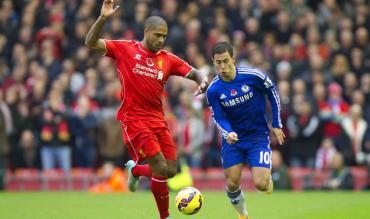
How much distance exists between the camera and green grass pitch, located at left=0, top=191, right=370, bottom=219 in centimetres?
1389

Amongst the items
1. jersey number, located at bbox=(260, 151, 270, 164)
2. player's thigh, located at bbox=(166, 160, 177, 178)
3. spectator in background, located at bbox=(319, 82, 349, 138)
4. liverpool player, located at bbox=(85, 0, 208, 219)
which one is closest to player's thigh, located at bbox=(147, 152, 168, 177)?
liverpool player, located at bbox=(85, 0, 208, 219)

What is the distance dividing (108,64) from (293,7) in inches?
209

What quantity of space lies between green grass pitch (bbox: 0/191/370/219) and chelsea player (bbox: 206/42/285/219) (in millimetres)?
1471

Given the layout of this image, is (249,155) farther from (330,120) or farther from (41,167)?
(41,167)

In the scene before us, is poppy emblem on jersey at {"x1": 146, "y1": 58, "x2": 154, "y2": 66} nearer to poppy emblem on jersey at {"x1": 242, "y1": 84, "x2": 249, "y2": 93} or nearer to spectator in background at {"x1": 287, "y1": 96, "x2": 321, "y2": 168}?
poppy emblem on jersey at {"x1": 242, "y1": 84, "x2": 249, "y2": 93}

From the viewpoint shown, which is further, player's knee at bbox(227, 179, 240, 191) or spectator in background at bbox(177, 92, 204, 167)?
spectator in background at bbox(177, 92, 204, 167)

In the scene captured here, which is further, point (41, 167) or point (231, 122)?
point (41, 167)

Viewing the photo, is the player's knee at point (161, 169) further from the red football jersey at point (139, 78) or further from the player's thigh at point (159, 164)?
the red football jersey at point (139, 78)

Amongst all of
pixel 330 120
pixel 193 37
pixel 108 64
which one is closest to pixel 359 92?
pixel 330 120

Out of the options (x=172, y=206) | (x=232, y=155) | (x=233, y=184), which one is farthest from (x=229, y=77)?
(x=172, y=206)

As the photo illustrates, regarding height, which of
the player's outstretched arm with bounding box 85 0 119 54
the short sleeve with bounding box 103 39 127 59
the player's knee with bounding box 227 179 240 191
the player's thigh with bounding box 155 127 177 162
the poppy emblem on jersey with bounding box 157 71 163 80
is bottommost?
the player's knee with bounding box 227 179 240 191

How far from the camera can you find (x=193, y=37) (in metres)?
22.3

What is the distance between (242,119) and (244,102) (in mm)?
241

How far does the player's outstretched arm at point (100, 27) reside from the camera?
37.7 feet
